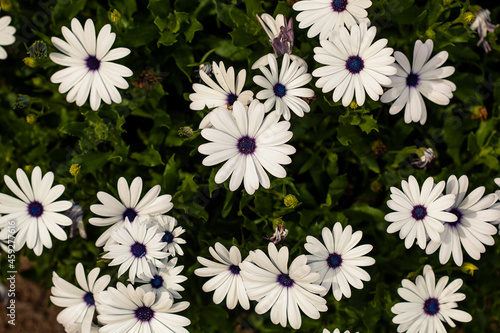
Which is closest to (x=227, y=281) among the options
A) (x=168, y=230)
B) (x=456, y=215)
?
(x=168, y=230)

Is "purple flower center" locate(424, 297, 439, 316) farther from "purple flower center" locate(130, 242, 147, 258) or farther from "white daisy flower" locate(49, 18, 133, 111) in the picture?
"white daisy flower" locate(49, 18, 133, 111)

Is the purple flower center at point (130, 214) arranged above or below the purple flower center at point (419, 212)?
below

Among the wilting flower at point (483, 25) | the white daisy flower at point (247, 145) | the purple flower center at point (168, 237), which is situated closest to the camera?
the white daisy flower at point (247, 145)

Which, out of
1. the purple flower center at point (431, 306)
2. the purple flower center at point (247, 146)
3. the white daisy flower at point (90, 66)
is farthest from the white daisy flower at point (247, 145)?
the purple flower center at point (431, 306)

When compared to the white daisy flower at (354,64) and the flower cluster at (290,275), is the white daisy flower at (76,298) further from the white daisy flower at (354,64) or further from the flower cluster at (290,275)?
the white daisy flower at (354,64)

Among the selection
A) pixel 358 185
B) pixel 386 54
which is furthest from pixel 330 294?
pixel 386 54

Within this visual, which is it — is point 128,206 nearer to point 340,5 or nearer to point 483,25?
point 340,5

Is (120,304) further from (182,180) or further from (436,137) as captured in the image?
(436,137)
